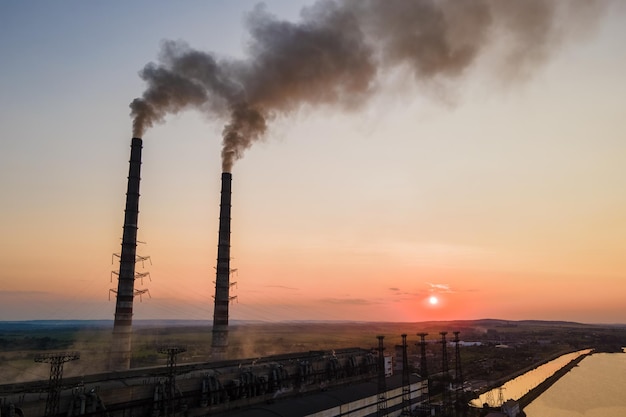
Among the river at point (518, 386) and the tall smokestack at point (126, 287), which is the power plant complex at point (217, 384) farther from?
the river at point (518, 386)

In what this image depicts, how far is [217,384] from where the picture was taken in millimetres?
32438

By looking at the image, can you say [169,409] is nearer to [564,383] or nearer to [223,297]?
[223,297]

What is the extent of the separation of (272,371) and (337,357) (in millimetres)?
11844

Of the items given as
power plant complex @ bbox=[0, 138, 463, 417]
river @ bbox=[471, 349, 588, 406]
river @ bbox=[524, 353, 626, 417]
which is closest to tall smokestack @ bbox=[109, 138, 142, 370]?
power plant complex @ bbox=[0, 138, 463, 417]

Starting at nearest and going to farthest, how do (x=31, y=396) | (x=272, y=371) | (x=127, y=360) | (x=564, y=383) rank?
(x=31, y=396) < (x=272, y=371) < (x=127, y=360) < (x=564, y=383)

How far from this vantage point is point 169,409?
93.1ft

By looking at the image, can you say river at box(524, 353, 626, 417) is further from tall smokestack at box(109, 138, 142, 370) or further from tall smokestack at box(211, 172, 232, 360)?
tall smokestack at box(109, 138, 142, 370)

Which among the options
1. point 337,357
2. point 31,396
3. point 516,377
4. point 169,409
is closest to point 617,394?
point 516,377

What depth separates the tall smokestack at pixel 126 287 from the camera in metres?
40.1

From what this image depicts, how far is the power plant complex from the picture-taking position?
80.7 ft

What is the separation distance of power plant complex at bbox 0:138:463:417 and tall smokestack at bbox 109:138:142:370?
88mm

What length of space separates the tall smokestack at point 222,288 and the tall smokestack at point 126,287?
9.56 m

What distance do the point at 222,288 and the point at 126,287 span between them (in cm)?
1081

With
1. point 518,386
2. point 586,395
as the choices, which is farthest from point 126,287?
point 586,395
